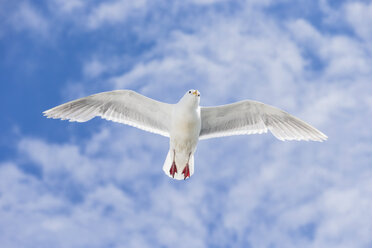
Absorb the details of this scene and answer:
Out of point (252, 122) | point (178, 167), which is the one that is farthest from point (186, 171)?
point (252, 122)

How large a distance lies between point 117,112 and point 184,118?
6.32 ft

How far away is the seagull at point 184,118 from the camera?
498 inches

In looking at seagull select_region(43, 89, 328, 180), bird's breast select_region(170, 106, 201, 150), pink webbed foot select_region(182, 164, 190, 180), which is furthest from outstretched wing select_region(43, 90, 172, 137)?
pink webbed foot select_region(182, 164, 190, 180)

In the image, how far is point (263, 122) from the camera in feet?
44.8

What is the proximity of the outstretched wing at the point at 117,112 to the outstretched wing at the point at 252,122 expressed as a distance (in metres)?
1.09

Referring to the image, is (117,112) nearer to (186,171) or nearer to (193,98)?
(193,98)

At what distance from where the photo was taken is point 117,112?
13344 millimetres

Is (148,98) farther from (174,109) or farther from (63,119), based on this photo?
(63,119)

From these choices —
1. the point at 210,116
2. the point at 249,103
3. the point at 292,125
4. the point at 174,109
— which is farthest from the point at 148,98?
the point at 292,125

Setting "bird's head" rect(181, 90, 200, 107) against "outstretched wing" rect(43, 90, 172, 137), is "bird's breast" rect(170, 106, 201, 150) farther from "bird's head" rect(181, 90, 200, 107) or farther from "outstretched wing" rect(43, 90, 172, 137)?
"outstretched wing" rect(43, 90, 172, 137)

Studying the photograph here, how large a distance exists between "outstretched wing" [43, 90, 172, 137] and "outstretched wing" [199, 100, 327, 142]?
1.09 meters

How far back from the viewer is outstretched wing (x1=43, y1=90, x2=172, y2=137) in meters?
13.2

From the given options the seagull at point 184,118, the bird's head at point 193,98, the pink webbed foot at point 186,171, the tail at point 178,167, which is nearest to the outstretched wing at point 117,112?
the seagull at point 184,118

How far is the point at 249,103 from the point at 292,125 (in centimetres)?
147
